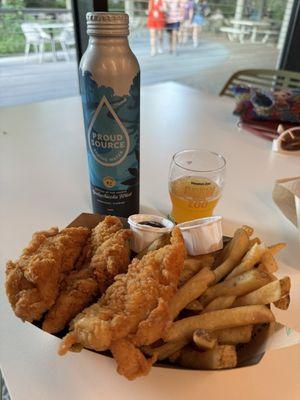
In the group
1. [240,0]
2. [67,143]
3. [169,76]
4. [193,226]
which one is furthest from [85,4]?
[240,0]

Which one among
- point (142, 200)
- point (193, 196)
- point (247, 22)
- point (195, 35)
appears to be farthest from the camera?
point (195, 35)

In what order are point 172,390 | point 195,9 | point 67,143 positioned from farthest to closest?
point 195,9, point 67,143, point 172,390

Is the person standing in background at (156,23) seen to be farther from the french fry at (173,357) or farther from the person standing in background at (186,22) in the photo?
the french fry at (173,357)

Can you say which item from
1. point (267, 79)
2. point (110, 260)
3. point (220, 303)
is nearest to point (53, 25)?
point (267, 79)

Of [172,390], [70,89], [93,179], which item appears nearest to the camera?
[172,390]

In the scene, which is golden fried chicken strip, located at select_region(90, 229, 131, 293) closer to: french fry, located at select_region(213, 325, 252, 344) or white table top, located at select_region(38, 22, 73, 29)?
french fry, located at select_region(213, 325, 252, 344)

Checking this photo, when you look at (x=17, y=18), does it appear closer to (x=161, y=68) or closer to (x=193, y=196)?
(x=161, y=68)

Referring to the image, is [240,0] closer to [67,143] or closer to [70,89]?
[70,89]

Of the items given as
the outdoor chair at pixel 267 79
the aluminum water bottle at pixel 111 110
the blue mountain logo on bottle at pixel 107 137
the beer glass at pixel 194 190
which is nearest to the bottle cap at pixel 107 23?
the aluminum water bottle at pixel 111 110
